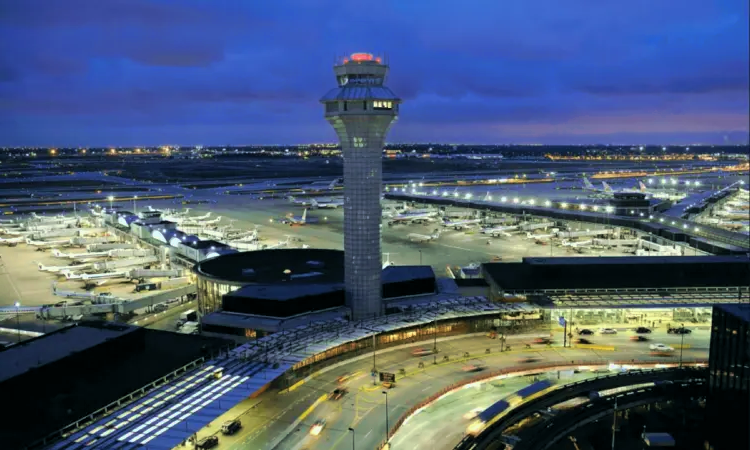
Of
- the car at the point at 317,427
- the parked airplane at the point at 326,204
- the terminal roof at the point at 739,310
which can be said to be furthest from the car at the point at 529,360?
the parked airplane at the point at 326,204

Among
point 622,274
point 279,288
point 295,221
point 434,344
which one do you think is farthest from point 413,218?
point 434,344

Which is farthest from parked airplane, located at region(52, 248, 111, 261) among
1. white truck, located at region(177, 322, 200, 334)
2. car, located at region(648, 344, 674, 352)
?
car, located at region(648, 344, 674, 352)

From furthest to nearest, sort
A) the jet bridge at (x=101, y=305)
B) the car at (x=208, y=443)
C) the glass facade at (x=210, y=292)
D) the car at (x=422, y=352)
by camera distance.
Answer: the jet bridge at (x=101, y=305), the glass facade at (x=210, y=292), the car at (x=422, y=352), the car at (x=208, y=443)

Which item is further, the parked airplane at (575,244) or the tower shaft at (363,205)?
the parked airplane at (575,244)

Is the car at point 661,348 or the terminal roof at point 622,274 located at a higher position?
the terminal roof at point 622,274

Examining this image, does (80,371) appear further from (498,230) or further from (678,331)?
(498,230)

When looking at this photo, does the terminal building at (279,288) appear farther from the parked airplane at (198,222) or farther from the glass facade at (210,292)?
the parked airplane at (198,222)

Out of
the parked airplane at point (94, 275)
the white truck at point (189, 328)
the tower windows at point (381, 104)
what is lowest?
the white truck at point (189, 328)

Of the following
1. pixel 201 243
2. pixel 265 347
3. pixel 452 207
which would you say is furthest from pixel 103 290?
pixel 452 207
